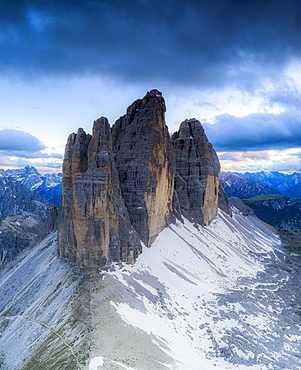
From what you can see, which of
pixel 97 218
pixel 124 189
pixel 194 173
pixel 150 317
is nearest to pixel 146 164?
pixel 124 189

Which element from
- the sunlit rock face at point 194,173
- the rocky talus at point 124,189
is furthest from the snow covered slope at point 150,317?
the sunlit rock face at point 194,173

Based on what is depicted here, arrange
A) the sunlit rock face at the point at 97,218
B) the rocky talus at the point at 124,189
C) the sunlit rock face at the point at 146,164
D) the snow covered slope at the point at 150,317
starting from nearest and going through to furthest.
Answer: the snow covered slope at the point at 150,317 < the sunlit rock face at the point at 97,218 < the rocky talus at the point at 124,189 < the sunlit rock face at the point at 146,164

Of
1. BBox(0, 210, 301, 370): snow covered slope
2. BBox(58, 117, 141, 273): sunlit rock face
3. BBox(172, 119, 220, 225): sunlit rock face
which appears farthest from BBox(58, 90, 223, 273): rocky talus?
BBox(0, 210, 301, 370): snow covered slope

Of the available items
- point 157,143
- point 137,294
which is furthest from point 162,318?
point 157,143

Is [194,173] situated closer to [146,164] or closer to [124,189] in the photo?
[146,164]

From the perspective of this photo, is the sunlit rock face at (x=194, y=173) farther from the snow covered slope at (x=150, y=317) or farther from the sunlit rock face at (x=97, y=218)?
the sunlit rock face at (x=97, y=218)

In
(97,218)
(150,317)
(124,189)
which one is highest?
(124,189)
